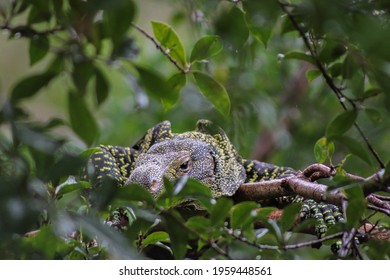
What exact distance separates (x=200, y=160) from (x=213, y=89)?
1.43 m

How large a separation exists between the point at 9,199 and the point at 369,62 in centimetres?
84

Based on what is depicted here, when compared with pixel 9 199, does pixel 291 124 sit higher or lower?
lower

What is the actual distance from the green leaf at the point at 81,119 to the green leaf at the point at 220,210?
0.64 meters

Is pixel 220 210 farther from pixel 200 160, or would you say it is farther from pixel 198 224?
pixel 200 160

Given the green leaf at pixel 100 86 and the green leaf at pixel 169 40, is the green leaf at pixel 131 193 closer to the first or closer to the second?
the green leaf at pixel 100 86

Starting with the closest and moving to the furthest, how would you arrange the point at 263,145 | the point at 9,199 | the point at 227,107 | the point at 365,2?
the point at 9,199 → the point at 365,2 → the point at 227,107 → the point at 263,145

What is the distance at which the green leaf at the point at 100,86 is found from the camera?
4.15 ft

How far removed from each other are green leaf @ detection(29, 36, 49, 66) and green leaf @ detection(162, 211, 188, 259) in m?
0.46

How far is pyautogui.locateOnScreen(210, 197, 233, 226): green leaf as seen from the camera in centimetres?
179

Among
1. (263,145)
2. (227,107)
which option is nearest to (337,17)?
(227,107)

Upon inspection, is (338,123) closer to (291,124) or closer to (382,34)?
(382,34)

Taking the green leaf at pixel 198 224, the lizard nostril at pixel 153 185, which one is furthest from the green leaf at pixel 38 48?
the lizard nostril at pixel 153 185

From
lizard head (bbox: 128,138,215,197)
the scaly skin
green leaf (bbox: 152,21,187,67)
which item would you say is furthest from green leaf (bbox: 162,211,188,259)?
lizard head (bbox: 128,138,215,197)

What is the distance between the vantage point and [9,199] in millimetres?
1123
